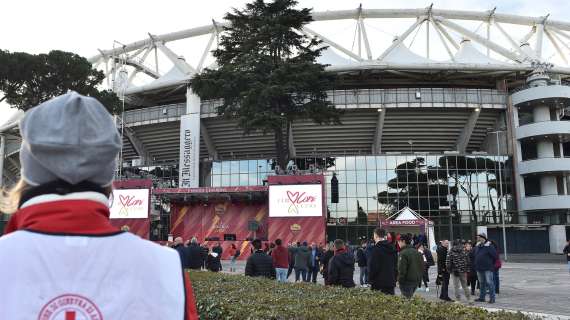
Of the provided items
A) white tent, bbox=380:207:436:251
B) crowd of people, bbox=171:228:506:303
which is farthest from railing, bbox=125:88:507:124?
crowd of people, bbox=171:228:506:303

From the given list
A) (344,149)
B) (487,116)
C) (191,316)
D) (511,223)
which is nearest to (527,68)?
(487,116)

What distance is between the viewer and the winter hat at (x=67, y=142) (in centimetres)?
141

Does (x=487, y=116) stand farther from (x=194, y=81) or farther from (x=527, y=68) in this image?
(x=194, y=81)

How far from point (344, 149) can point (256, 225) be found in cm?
1765

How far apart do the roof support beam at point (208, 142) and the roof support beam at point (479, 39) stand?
27.4m

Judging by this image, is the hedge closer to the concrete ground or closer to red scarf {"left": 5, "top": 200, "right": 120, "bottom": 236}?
red scarf {"left": 5, "top": 200, "right": 120, "bottom": 236}

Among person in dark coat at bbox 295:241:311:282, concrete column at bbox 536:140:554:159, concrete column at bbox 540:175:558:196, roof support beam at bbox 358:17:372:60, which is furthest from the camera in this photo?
roof support beam at bbox 358:17:372:60

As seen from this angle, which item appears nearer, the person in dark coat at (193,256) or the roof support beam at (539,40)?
the person in dark coat at (193,256)

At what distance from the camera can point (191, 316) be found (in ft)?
4.76

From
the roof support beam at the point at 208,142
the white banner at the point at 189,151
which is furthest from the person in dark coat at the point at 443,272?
the roof support beam at the point at 208,142

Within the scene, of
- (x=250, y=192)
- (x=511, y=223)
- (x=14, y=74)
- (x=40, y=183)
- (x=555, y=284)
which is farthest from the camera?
(x=511, y=223)

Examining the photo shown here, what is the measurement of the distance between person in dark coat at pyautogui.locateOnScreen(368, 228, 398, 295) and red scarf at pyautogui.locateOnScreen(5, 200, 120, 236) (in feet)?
27.7

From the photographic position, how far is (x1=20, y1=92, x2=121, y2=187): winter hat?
1.41 metres

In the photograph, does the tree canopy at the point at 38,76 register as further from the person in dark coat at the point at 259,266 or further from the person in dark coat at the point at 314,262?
the person in dark coat at the point at 259,266
